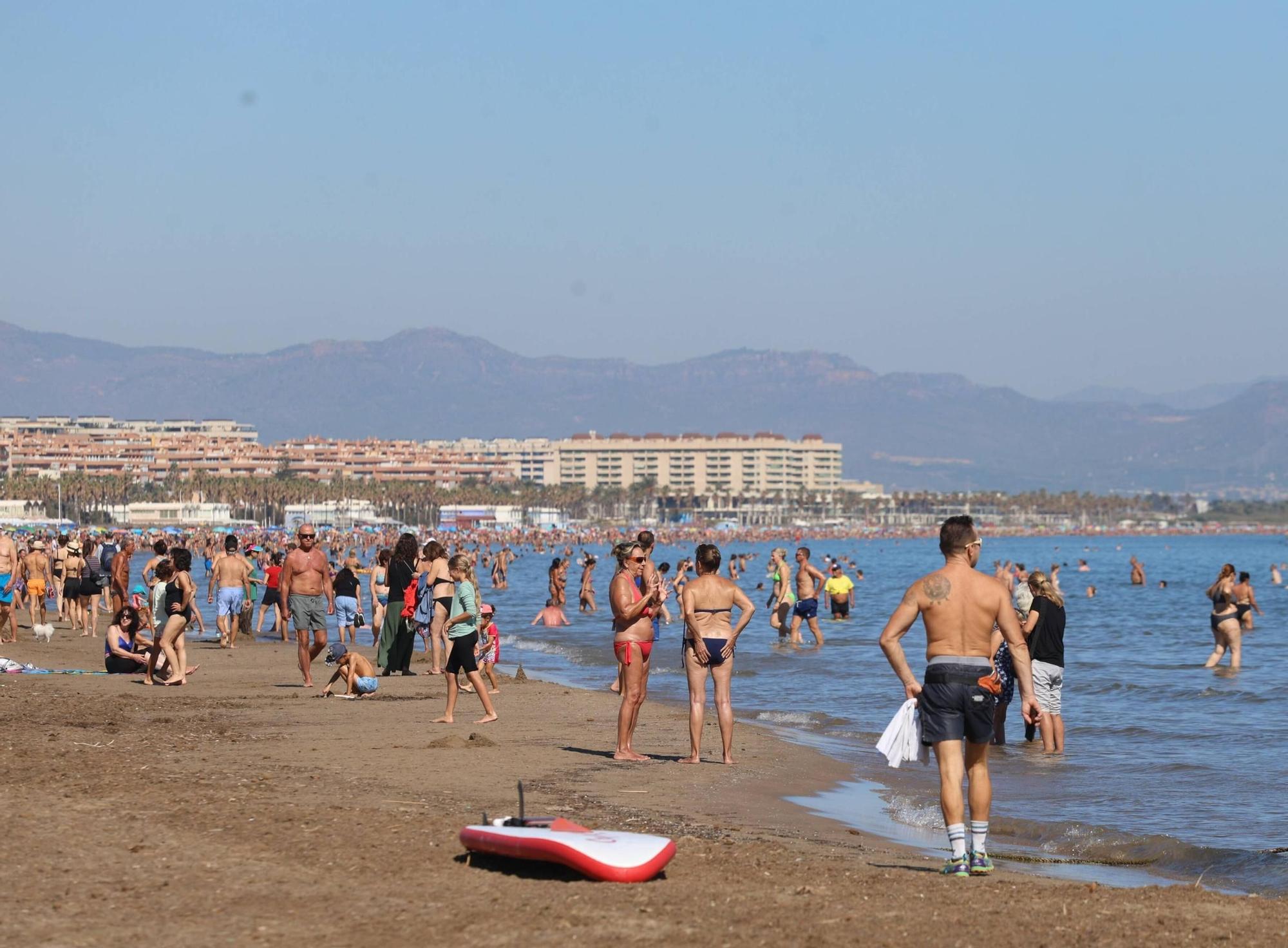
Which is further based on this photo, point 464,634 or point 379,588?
point 379,588

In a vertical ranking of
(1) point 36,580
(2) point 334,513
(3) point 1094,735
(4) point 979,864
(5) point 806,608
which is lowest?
(3) point 1094,735

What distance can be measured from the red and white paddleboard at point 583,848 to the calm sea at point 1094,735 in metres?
3.06

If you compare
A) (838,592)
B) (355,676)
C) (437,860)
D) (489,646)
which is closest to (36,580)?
(355,676)

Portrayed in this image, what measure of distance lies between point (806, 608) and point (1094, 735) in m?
11.7

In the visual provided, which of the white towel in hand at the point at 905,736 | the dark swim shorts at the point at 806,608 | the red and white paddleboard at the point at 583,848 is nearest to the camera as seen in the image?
the red and white paddleboard at the point at 583,848

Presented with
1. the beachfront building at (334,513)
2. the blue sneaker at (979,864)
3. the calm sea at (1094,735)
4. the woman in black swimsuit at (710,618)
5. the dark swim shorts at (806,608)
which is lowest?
the calm sea at (1094,735)

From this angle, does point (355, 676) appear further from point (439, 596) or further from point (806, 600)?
point (806, 600)

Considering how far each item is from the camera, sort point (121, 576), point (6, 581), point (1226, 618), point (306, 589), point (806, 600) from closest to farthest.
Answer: point (306, 589) < point (6, 581) < point (1226, 618) < point (121, 576) < point (806, 600)

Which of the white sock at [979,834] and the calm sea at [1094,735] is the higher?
the white sock at [979,834]

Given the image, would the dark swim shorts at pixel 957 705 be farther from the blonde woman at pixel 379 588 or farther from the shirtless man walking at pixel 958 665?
the blonde woman at pixel 379 588

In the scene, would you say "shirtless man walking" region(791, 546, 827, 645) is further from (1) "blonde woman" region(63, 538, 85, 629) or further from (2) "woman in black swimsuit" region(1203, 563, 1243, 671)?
(1) "blonde woman" region(63, 538, 85, 629)

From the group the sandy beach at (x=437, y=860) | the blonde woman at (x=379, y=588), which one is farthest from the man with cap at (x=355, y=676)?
the blonde woman at (x=379, y=588)

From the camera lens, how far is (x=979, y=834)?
25.1 feet

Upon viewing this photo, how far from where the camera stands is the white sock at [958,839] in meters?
7.55
